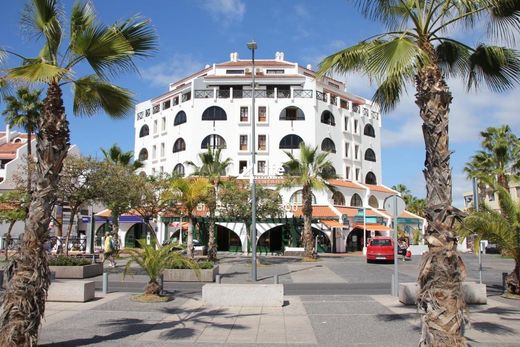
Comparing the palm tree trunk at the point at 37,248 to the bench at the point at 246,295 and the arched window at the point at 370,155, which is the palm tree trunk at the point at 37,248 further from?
the arched window at the point at 370,155

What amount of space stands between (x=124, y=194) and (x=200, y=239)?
1703cm

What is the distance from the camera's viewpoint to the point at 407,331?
355 inches

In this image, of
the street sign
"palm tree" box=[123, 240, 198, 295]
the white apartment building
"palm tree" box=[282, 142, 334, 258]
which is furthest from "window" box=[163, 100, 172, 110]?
the street sign

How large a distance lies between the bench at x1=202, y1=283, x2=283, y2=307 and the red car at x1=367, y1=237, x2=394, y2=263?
62.7 ft

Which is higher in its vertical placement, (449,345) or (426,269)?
(426,269)

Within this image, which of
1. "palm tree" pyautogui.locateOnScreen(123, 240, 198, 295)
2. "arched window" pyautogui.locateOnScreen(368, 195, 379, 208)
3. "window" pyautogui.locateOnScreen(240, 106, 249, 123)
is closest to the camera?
"palm tree" pyautogui.locateOnScreen(123, 240, 198, 295)

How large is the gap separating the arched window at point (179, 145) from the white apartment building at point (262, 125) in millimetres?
97

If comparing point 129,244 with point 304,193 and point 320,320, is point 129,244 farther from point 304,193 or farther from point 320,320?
point 320,320

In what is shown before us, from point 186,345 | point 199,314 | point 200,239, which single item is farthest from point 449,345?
point 200,239

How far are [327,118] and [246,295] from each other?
36.3 metres

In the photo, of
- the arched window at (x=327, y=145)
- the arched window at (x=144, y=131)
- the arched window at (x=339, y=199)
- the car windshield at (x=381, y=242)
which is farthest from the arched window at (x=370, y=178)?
the arched window at (x=144, y=131)

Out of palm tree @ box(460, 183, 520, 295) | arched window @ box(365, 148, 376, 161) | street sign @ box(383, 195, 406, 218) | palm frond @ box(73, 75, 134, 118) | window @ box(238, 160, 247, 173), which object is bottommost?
palm tree @ box(460, 183, 520, 295)

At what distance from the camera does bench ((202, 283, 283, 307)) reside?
459 inches

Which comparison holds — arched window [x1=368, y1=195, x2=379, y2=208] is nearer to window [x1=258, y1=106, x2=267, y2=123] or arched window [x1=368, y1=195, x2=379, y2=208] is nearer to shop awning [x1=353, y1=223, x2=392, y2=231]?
shop awning [x1=353, y1=223, x2=392, y2=231]
